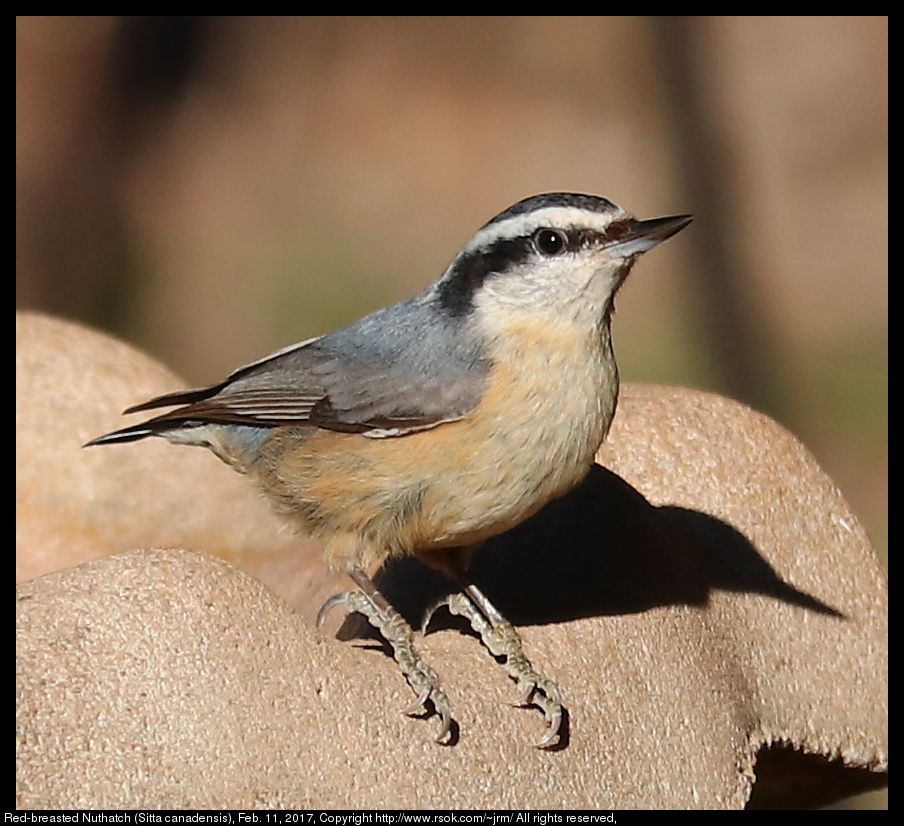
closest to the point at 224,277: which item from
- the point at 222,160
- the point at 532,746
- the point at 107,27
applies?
the point at 222,160

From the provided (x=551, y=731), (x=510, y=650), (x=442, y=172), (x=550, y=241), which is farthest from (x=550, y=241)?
(x=442, y=172)

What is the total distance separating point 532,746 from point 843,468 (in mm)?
5415

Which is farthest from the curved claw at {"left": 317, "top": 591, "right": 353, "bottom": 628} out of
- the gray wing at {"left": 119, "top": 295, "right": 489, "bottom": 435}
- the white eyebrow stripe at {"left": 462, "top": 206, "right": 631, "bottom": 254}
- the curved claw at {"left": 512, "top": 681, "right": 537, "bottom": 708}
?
the white eyebrow stripe at {"left": 462, "top": 206, "right": 631, "bottom": 254}

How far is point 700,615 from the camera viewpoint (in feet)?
10.8

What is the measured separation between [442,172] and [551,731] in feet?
23.9

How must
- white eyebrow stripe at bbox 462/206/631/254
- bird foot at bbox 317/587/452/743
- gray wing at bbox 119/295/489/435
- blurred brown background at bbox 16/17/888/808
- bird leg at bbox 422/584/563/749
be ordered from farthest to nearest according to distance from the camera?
1. blurred brown background at bbox 16/17/888/808
2. gray wing at bbox 119/295/489/435
3. white eyebrow stripe at bbox 462/206/631/254
4. bird leg at bbox 422/584/563/749
5. bird foot at bbox 317/587/452/743

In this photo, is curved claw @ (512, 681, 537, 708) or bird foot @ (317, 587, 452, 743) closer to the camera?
bird foot @ (317, 587, 452, 743)

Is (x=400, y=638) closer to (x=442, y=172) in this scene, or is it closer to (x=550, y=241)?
(x=550, y=241)

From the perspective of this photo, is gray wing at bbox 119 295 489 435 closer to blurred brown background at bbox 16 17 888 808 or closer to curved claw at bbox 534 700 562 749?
curved claw at bbox 534 700 562 749

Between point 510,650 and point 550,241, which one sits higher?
point 550,241

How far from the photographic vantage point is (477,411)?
A: 3002mm

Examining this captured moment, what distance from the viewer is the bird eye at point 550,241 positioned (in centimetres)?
298

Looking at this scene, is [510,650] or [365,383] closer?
[510,650]

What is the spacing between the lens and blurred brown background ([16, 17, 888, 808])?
28.2ft
